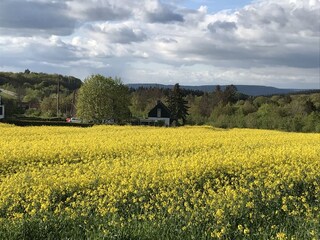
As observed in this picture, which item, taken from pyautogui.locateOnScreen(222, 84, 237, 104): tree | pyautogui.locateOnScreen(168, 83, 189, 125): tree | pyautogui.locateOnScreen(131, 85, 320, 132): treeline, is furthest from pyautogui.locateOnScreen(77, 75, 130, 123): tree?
pyautogui.locateOnScreen(222, 84, 237, 104): tree

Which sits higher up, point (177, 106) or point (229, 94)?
point (229, 94)

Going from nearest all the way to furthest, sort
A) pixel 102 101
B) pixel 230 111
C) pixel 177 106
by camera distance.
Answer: pixel 102 101 → pixel 230 111 → pixel 177 106

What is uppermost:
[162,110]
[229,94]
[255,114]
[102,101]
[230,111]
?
[229,94]

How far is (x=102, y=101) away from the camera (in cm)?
6028

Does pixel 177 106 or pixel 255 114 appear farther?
pixel 177 106

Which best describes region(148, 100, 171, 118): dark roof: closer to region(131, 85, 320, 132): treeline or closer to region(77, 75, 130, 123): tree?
region(131, 85, 320, 132): treeline

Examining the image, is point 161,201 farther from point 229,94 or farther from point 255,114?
point 229,94

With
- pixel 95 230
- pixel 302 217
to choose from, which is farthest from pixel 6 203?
pixel 302 217

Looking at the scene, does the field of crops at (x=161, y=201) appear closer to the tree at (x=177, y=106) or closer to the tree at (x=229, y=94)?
the tree at (x=177, y=106)

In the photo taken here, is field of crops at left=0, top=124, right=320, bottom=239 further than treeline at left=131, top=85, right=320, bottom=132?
No

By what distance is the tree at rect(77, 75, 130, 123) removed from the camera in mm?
60000

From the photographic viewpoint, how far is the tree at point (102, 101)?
60000 millimetres

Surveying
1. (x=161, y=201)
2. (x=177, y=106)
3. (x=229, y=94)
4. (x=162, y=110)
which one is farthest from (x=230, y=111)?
Result: (x=161, y=201)

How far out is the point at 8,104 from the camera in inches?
2995
